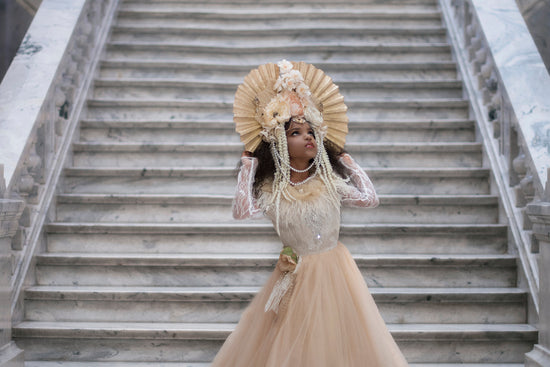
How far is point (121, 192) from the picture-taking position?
4.42 m

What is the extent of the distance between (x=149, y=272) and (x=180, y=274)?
218mm

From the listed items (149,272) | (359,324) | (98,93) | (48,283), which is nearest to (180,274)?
(149,272)

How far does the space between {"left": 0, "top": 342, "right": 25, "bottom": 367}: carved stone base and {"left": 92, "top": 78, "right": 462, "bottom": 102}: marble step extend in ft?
8.73

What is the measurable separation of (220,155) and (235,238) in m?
0.90

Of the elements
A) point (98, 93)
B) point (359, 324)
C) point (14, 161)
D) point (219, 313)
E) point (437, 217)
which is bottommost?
point (219, 313)

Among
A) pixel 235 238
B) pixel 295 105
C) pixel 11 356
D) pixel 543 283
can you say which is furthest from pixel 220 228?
pixel 543 283

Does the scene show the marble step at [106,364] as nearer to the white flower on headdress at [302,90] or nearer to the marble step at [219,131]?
the white flower on headdress at [302,90]

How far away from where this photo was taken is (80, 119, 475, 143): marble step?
4.75m

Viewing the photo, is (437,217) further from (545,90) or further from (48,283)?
(48,283)

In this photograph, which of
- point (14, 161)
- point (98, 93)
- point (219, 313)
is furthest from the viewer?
point (98, 93)

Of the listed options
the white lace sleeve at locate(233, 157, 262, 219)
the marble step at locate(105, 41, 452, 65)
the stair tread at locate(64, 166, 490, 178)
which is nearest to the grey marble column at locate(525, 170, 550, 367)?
the stair tread at locate(64, 166, 490, 178)

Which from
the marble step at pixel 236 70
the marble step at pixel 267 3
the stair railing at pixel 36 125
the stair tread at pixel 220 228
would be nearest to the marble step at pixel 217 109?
the stair railing at pixel 36 125

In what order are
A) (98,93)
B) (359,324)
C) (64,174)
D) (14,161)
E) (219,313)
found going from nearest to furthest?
(359,324) → (14,161) → (219,313) → (64,174) → (98,93)

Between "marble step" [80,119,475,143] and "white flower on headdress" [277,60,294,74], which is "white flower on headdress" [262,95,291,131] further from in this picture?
"marble step" [80,119,475,143]
